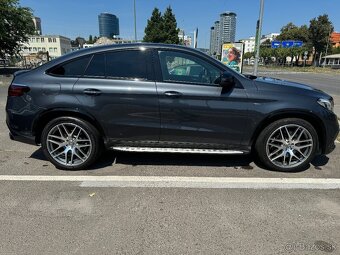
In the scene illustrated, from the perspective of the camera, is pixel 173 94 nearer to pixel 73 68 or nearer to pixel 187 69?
pixel 187 69

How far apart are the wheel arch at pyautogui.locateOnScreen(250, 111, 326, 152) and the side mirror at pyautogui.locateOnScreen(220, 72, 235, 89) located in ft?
2.31

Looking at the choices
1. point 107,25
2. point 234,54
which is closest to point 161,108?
point 234,54

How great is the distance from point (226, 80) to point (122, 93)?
1.39m

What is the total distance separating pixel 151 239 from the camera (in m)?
2.74

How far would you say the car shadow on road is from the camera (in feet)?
15.0

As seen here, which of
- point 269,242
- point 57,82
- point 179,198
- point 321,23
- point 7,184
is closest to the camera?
point 269,242

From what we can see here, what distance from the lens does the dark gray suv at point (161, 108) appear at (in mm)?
4012

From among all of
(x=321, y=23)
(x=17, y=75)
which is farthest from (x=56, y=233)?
(x=321, y=23)

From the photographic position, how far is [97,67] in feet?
13.5

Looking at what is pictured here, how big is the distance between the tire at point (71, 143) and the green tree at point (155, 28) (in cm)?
3392

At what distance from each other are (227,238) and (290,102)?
2.15 meters

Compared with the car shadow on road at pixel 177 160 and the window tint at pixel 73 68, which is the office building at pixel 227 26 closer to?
the car shadow on road at pixel 177 160

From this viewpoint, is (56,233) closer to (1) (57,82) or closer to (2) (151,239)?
(2) (151,239)

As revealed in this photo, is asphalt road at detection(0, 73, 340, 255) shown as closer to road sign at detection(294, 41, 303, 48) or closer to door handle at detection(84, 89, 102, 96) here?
door handle at detection(84, 89, 102, 96)
